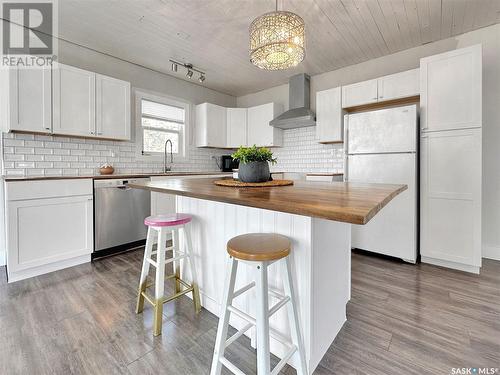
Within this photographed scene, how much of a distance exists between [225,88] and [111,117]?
2431 millimetres

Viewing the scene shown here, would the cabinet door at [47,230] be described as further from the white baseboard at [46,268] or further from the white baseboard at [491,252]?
the white baseboard at [491,252]

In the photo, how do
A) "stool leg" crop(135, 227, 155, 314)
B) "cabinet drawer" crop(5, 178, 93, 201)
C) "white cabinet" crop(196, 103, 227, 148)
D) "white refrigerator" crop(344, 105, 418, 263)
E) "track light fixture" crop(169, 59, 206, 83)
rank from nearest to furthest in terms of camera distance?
1. "stool leg" crop(135, 227, 155, 314)
2. "cabinet drawer" crop(5, 178, 93, 201)
3. "white refrigerator" crop(344, 105, 418, 263)
4. "track light fixture" crop(169, 59, 206, 83)
5. "white cabinet" crop(196, 103, 227, 148)

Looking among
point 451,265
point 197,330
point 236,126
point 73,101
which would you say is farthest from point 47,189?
point 451,265

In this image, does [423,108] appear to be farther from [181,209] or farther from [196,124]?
[196,124]

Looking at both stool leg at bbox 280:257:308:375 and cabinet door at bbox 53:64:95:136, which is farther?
cabinet door at bbox 53:64:95:136

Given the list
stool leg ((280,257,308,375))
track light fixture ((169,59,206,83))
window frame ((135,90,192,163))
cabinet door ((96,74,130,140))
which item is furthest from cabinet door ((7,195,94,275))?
stool leg ((280,257,308,375))

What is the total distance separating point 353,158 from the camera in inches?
119

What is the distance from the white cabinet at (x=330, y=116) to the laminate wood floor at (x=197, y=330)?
7.01ft

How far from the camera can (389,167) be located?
276 centimetres

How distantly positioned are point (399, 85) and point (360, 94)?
45 centimetres

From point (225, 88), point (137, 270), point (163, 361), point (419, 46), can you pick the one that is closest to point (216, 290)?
point (163, 361)

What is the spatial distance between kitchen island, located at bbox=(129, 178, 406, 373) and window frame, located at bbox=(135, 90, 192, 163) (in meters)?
2.52

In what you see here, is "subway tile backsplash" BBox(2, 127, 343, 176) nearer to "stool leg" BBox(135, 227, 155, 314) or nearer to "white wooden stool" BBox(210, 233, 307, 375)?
"stool leg" BBox(135, 227, 155, 314)

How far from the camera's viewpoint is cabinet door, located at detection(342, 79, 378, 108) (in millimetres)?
3139
